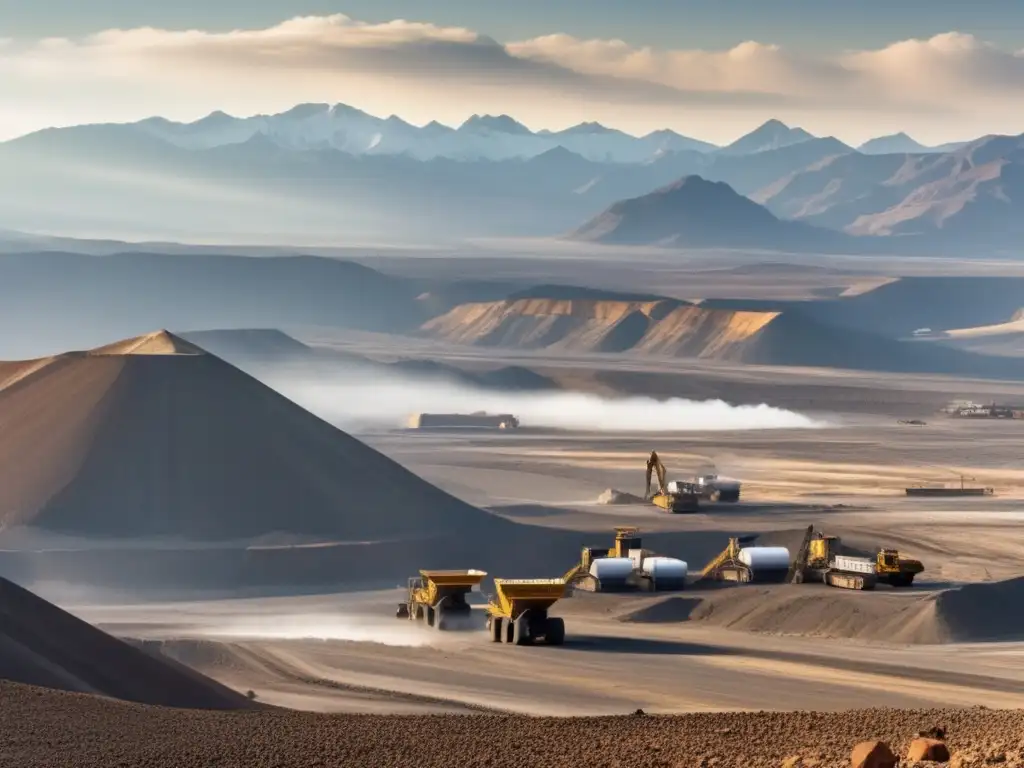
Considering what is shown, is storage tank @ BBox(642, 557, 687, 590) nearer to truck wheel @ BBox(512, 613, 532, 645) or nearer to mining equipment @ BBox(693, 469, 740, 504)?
truck wheel @ BBox(512, 613, 532, 645)

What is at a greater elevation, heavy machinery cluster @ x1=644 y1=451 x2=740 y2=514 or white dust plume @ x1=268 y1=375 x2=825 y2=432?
white dust plume @ x1=268 y1=375 x2=825 y2=432

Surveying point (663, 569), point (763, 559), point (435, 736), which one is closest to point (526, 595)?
point (663, 569)

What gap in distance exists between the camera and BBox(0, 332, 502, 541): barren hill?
57125mm

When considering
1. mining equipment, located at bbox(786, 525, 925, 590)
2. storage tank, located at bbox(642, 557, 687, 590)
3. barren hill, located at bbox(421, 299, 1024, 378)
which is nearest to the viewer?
mining equipment, located at bbox(786, 525, 925, 590)

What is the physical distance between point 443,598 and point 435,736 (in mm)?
21280

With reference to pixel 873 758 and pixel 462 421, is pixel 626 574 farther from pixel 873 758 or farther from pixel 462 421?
pixel 462 421

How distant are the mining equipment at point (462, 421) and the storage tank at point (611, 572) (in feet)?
187

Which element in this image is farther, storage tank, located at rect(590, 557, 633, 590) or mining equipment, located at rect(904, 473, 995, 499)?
mining equipment, located at rect(904, 473, 995, 499)

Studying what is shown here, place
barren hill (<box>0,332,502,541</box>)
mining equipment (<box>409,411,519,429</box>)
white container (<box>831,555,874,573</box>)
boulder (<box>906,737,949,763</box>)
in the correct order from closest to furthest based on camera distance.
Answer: boulder (<box>906,737,949,763</box>) → white container (<box>831,555,874,573</box>) → barren hill (<box>0,332,502,541</box>) → mining equipment (<box>409,411,519,429</box>)

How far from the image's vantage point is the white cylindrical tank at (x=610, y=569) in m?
51.8

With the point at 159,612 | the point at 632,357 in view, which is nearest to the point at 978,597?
the point at 159,612

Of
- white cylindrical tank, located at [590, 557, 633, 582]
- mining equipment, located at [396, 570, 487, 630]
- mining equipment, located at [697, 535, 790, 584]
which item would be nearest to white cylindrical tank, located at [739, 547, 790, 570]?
mining equipment, located at [697, 535, 790, 584]

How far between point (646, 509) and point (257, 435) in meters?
15.4

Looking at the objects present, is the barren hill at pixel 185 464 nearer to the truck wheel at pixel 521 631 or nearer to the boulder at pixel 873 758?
the truck wheel at pixel 521 631
